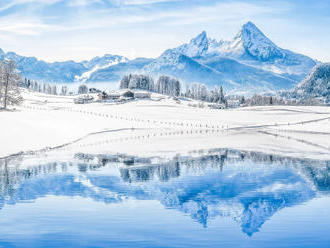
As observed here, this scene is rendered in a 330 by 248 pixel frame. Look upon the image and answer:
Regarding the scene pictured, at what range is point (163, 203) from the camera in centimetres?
3022

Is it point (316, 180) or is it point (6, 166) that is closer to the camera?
point (316, 180)

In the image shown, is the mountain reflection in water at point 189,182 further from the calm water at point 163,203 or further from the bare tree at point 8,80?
the bare tree at point 8,80

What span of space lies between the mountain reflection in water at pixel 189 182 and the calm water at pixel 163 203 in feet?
0.23

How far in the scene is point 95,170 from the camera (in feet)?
143

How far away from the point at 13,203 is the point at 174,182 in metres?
13.2

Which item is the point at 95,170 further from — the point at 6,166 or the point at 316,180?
the point at 316,180

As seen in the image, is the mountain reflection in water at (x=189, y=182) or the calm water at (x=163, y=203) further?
the mountain reflection in water at (x=189, y=182)

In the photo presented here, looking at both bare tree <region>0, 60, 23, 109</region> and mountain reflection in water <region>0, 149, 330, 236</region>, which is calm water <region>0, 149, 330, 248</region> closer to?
mountain reflection in water <region>0, 149, 330, 236</region>

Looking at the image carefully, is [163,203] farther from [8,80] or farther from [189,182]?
[8,80]

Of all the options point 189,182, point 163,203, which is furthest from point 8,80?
point 163,203

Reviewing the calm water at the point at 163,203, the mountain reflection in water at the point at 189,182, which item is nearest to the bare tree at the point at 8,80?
the mountain reflection in water at the point at 189,182

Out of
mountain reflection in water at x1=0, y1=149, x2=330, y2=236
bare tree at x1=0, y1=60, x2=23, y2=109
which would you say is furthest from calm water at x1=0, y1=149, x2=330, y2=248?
bare tree at x1=0, y1=60, x2=23, y2=109

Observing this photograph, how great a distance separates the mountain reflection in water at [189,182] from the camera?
29719mm

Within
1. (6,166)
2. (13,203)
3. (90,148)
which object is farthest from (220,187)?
(90,148)
